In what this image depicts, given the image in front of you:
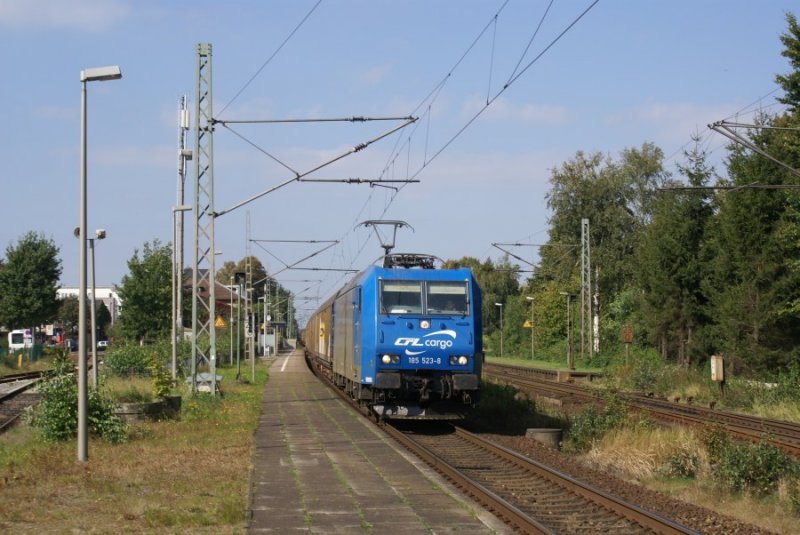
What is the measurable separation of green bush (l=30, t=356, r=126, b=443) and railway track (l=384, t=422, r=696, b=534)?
16.4 feet

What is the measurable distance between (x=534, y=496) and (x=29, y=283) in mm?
57060

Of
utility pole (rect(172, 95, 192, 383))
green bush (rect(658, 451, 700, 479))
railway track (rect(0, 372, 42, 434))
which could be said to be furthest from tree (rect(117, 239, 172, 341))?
green bush (rect(658, 451, 700, 479))

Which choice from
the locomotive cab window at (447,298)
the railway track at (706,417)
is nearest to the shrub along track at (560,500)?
the railway track at (706,417)

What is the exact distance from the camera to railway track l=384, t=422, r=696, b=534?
9.74 meters

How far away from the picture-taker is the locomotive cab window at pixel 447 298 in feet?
63.8

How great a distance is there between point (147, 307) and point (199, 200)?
23.4 metres

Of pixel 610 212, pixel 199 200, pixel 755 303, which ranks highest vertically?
pixel 610 212

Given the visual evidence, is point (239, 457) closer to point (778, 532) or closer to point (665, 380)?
point (778, 532)

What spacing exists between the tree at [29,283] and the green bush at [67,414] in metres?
49.7

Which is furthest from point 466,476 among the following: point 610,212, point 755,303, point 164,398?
point 610,212

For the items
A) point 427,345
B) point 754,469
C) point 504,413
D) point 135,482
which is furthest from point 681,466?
point 504,413

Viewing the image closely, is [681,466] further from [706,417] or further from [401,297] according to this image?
[706,417]

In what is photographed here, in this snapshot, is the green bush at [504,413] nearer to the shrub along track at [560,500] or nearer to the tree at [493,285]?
the shrub along track at [560,500]

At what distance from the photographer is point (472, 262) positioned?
107 meters
